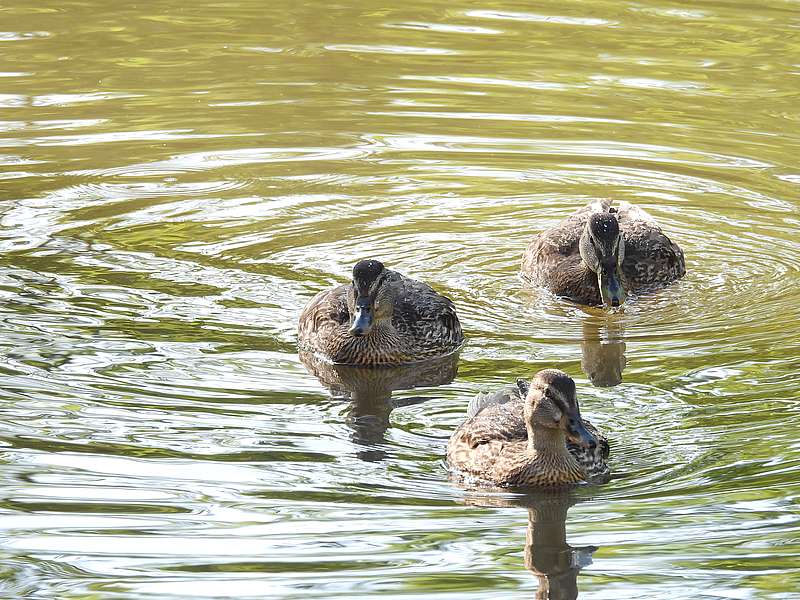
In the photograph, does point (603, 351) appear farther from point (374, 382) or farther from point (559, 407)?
point (559, 407)

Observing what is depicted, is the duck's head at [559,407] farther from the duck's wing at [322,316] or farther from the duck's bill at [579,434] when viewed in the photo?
the duck's wing at [322,316]

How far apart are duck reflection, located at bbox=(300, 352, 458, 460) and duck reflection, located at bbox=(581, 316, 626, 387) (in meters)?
0.90

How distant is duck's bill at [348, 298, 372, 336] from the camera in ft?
37.0

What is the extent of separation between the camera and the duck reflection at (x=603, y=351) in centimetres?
1084

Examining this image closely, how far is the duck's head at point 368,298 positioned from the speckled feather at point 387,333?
72 mm

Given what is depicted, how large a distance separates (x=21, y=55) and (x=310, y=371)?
10.1 metres

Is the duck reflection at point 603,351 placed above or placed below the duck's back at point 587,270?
below

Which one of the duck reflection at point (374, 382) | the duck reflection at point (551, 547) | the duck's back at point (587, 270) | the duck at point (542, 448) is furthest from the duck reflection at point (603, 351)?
the duck reflection at point (551, 547)

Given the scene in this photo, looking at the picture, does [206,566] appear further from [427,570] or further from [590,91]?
[590,91]

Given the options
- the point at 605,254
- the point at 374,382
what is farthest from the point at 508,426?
the point at 605,254

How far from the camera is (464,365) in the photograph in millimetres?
11289

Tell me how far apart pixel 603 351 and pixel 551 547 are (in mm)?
3555

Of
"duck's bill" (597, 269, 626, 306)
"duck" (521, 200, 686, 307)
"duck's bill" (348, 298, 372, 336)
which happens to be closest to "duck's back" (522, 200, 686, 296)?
"duck" (521, 200, 686, 307)

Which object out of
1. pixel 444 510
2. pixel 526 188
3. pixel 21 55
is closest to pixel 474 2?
pixel 21 55
